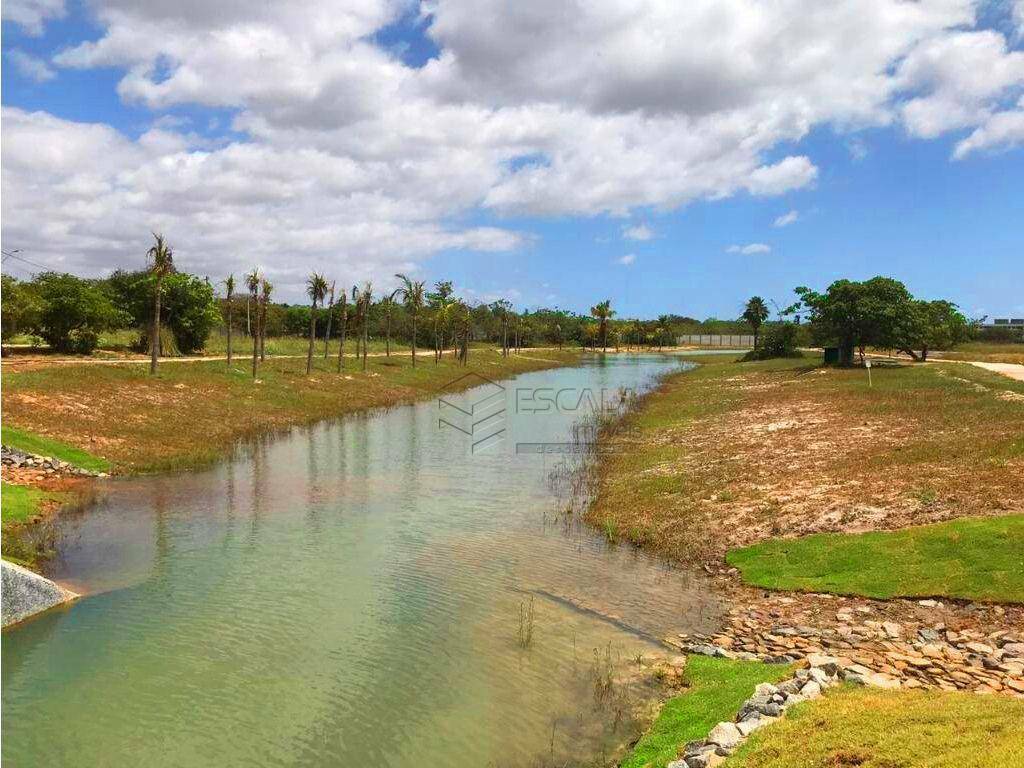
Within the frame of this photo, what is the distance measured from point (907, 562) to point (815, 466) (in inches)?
399

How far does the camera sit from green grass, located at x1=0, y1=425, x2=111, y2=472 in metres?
28.3

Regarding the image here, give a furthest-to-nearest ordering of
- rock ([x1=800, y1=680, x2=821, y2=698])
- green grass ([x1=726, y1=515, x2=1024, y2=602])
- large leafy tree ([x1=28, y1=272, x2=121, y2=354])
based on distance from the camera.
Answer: large leafy tree ([x1=28, y1=272, x2=121, y2=354]) → green grass ([x1=726, y1=515, x2=1024, y2=602]) → rock ([x1=800, y1=680, x2=821, y2=698])

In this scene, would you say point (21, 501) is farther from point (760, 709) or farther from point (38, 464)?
point (760, 709)

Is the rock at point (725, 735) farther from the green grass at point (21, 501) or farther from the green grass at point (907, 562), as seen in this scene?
the green grass at point (21, 501)

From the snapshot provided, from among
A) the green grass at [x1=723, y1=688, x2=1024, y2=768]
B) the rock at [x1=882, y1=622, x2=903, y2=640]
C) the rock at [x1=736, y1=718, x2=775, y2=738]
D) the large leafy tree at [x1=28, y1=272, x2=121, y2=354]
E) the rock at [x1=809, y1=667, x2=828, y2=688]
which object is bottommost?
the rock at [x1=882, y1=622, x2=903, y2=640]

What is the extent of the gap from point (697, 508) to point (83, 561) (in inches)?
706

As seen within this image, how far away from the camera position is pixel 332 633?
47.3 feet

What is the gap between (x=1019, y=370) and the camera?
56594 millimetres

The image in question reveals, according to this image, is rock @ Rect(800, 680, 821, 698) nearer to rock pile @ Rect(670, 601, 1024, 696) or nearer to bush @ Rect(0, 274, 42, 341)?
rock pile @ Rect(670, 601, 1024, 696)

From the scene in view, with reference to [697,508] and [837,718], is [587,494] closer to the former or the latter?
[697,508]

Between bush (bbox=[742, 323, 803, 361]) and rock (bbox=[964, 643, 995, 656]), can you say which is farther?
bush (bbox=[742, 323, 803, 361])

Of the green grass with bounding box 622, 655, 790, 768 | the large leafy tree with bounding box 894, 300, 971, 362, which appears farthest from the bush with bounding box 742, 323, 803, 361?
the green grass with bounding box 622, 655, 790, 768

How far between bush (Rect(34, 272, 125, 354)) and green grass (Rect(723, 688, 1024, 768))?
63.7 metres

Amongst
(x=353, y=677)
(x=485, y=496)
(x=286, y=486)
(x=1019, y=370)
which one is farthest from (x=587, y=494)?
(x=1019, y=370)
